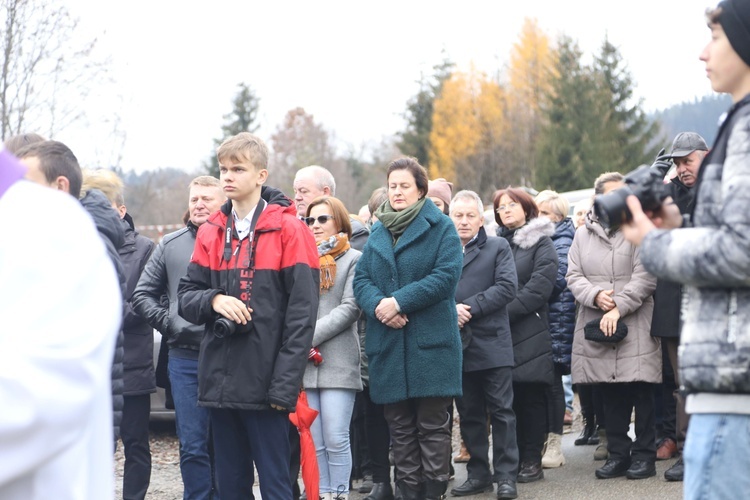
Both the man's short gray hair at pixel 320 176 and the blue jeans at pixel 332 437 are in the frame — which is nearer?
the blue jeans at pixel 332 437

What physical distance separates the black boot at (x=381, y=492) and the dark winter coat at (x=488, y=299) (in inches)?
40.9

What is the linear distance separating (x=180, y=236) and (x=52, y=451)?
200 inches

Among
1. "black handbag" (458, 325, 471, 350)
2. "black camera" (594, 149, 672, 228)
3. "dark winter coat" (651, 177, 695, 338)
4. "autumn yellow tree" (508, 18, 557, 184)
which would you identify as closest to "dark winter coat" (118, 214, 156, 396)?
"black handbag" (458, 325, 471, 350)

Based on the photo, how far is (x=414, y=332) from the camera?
653 centimetres

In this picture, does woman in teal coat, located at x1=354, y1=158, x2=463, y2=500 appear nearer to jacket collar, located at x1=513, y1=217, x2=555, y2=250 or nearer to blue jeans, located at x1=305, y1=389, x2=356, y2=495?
blue jeans, located at x1=305, y1=389, x2=356, y2=495

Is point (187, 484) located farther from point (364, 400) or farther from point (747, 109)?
point (747, 109)

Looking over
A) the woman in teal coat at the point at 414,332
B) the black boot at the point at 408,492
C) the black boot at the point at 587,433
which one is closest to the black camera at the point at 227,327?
the woman in teal coat at the point at 414,332

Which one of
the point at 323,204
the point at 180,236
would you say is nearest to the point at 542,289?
the point at 323,204

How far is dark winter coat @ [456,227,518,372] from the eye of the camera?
7223 millimetres

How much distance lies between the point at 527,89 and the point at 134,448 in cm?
5199

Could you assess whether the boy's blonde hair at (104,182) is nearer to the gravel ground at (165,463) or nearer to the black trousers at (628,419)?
the gravel ground at (165,463)

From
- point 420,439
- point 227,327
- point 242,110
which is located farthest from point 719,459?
point 242,110

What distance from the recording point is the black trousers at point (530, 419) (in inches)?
304

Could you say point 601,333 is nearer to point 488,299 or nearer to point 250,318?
point 488,299
